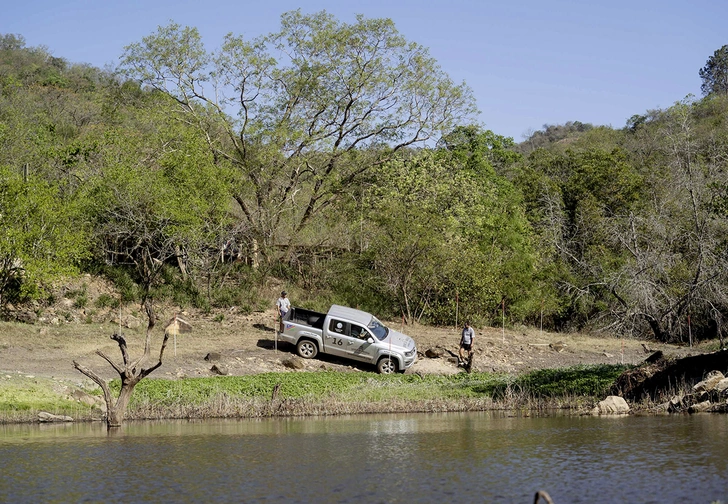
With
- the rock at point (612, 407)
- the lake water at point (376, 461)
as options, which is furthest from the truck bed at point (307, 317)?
Answer: the rock at point (612, 407)

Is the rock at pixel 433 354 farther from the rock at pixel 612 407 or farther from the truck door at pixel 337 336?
the rock at pixel 612 407

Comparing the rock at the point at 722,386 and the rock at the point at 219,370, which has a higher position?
the rock at the point at 219,370

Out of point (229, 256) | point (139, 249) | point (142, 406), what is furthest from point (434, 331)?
point (142, 406)

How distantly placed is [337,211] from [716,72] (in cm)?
8737

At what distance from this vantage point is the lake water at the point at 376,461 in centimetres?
1402

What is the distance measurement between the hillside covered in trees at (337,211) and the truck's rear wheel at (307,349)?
885cm

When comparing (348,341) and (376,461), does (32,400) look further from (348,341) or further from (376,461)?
(376,461)

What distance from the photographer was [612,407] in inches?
952

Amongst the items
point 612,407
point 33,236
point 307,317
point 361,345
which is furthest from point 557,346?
point 33,236

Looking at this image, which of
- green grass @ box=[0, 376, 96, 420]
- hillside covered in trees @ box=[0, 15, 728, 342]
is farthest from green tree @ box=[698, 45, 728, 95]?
green grass @ box=[0, 376, 96, 420]

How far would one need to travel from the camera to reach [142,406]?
24.7m

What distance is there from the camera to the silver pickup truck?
3259 centimetres

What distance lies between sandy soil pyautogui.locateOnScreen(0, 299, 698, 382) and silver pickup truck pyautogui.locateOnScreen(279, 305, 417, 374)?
0.64 metres

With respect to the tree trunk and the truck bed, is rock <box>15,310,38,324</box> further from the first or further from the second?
the tree trunk
